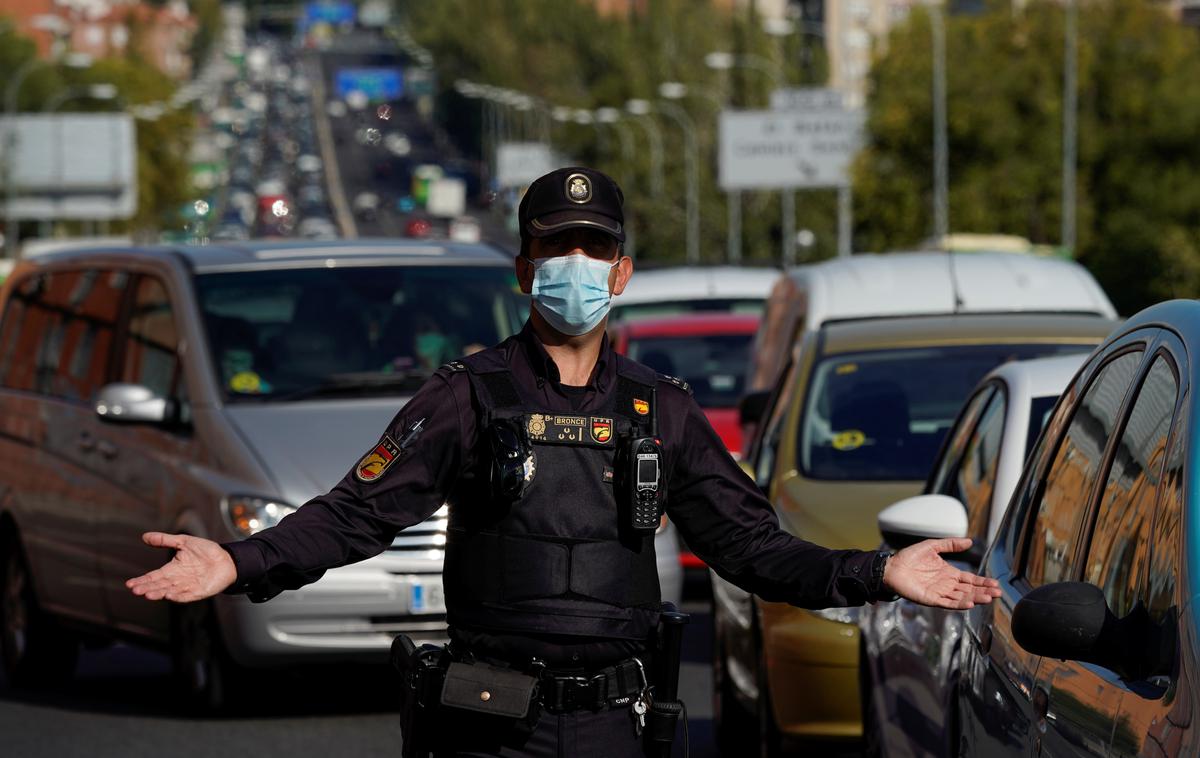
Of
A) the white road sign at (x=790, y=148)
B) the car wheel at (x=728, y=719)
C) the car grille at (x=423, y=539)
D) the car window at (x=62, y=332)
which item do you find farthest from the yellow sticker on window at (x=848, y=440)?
the white road sign at (x=790, y=148)

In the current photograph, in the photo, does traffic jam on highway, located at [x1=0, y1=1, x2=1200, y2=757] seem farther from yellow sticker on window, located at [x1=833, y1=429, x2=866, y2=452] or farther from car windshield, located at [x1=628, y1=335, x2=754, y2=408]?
car windshield, located at [x1=628, y1=335, x2=754, y2=408]

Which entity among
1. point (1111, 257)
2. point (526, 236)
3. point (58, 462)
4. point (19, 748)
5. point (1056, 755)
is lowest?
point (1111, 257)

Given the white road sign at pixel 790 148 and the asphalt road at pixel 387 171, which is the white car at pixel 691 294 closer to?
the white road sign at pixel 790 148

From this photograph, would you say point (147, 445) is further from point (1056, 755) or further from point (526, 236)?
point (1056, 755)

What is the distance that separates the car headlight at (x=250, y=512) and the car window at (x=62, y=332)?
1784mm

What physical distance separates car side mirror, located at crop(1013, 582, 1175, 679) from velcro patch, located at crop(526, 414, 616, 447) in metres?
0.90

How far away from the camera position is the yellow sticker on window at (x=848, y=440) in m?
10.1

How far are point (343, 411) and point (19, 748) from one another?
183cm

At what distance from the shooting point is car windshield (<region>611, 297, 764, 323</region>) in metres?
20.1

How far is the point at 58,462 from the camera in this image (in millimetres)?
11633

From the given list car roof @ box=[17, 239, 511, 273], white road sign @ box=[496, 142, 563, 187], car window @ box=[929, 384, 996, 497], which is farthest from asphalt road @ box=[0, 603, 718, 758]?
white road sign @ box=[496, 142, 563, 187]

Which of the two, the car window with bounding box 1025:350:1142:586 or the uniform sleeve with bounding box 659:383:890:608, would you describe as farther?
the car window with bounding box 1025:350:1142:586

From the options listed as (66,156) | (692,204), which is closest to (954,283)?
(692,204)

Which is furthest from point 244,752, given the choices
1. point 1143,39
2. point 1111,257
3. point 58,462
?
point 1143,39
